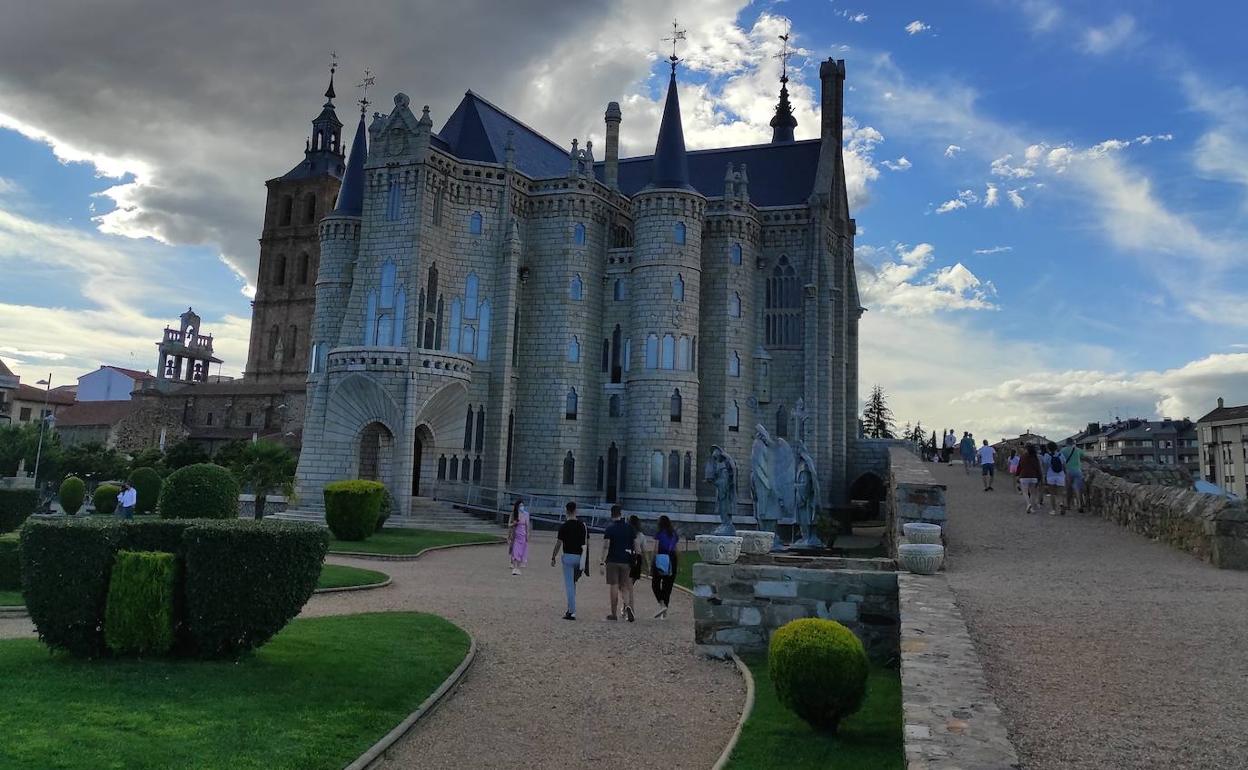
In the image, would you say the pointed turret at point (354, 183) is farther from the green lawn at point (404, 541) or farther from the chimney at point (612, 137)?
the green lawn at point (404, 541)

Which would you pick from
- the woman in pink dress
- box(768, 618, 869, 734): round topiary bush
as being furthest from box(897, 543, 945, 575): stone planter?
the woman in pink dress

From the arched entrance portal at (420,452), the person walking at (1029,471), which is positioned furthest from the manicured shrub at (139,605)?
the arched entrance portal at (420,452)

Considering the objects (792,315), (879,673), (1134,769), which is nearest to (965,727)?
(1134,769)

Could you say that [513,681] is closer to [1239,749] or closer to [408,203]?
[1239,749]

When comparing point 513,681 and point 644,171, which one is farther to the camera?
point 644,171

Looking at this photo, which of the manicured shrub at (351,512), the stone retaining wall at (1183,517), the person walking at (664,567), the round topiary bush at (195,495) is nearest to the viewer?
the stone retaining wall at (1183,517)

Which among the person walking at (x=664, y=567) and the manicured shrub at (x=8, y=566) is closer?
the person walking at (x=664, y=567)

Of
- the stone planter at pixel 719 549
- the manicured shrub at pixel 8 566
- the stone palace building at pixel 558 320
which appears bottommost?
the manicured shrub at pixel 8 566

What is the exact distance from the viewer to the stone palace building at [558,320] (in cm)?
3809

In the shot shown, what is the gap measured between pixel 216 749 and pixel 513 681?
12.9ft

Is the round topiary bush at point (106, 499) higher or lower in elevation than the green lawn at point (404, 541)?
higher

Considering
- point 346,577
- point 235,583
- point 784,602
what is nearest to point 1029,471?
point 784,602

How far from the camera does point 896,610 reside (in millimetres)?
10789

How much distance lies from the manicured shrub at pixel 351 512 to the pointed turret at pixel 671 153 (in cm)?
2368
